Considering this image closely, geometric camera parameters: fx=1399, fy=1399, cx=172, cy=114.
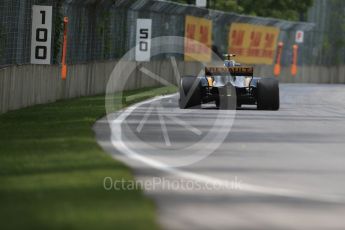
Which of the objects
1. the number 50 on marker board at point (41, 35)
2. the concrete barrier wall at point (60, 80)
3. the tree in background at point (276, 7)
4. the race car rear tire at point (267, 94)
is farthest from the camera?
the tree in background at point (276, 7)

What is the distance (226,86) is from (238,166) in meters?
14.7

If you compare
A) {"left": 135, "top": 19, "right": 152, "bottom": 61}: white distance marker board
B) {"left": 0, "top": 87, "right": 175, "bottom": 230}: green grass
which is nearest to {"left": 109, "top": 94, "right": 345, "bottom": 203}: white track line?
{"left": 0, "top": 87, "right": 175, "bottom": 230}: green grass

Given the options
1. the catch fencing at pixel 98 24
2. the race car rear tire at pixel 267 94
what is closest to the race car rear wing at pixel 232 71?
the race car rear tire at pixel 267 94

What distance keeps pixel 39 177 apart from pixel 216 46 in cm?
4770

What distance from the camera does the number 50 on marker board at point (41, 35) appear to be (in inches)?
1147

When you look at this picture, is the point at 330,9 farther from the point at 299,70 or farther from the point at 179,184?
the point at 179,184

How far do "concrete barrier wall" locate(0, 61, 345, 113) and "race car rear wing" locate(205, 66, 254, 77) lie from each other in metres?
3.76

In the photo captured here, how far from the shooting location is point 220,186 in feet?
43.7

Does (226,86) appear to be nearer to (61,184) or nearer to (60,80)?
(60,80)

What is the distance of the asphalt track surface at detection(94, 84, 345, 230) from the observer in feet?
36.1

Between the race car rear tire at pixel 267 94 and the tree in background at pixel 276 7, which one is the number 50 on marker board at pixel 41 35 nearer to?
the race car rear tire at pixel 267 94

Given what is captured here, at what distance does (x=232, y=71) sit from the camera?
100ft

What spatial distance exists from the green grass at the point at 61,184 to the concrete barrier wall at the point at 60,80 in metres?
4.48

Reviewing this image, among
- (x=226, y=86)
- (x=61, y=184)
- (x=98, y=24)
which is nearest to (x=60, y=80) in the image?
(x=226, y=86)
